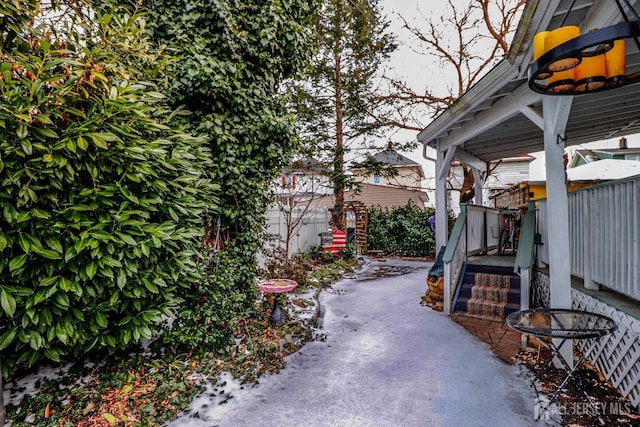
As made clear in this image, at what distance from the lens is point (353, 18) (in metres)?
10.4

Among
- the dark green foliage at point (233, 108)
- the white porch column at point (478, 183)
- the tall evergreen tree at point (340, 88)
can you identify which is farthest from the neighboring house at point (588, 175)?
the tall evergreen tree at point (340, 88)

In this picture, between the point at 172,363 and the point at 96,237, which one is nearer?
the point at 96,237

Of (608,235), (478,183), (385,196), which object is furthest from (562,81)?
(385,196)

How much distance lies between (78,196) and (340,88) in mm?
9979

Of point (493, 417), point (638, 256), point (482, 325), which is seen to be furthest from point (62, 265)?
point (482, 325)

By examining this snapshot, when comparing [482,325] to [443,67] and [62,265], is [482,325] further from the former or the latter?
[443,67]

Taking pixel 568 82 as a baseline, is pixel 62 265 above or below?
below

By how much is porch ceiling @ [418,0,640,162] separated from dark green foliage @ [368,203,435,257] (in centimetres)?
493

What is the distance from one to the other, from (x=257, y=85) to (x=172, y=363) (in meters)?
3.32

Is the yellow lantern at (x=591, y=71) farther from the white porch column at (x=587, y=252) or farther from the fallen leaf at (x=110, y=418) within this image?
the fallen leaf at (x=110, y=418)

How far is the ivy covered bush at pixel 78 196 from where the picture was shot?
2.07 m

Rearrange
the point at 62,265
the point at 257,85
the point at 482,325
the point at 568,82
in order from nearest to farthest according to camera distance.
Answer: the point at 568,82, the point at 62,265, the point at 257,85, the point at 482,325

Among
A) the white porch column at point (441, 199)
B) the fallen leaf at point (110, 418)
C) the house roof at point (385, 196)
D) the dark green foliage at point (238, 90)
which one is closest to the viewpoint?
the fallen leaf at point (110, 418)

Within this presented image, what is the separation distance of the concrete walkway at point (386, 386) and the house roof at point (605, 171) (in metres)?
4.14
